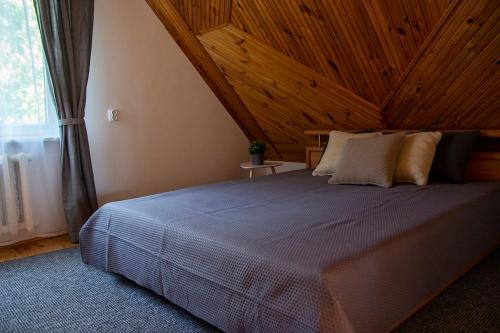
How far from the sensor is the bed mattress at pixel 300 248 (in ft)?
4.49

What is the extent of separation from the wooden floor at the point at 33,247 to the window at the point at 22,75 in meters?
0.79

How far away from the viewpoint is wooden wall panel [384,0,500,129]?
2168 millimetres

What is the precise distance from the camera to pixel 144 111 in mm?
3590

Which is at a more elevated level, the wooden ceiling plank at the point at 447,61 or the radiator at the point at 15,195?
the wooden ceiling plank at the point at 447,61

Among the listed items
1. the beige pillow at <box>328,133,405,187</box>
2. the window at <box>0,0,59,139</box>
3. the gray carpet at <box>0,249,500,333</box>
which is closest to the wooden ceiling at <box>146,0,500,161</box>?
the beige pillow at <box>328,133,405,187</box>

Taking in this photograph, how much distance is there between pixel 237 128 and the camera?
4.46 meters

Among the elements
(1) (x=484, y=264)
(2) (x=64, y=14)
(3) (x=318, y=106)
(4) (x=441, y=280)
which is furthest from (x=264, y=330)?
(2) (x=64, y=14)

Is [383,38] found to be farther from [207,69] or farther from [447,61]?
[207,69]

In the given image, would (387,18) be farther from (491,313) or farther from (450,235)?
(491,313)

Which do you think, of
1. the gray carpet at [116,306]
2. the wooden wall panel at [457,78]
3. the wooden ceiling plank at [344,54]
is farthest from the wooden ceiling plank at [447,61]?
the gray carpet at [116,306]

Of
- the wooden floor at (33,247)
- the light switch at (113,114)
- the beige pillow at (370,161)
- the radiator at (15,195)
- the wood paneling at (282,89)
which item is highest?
the wood paneling at (282,89)

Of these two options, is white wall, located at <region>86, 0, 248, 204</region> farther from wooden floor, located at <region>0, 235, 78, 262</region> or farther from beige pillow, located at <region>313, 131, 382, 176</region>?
beige pillow, located at <region>313, 131, 382, 176</region>

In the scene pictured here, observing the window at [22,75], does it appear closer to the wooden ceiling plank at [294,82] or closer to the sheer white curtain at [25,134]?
the sheer white curtain at [25,134]

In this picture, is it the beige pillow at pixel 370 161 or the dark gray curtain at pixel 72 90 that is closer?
the beige pillow at pixel 370 161
